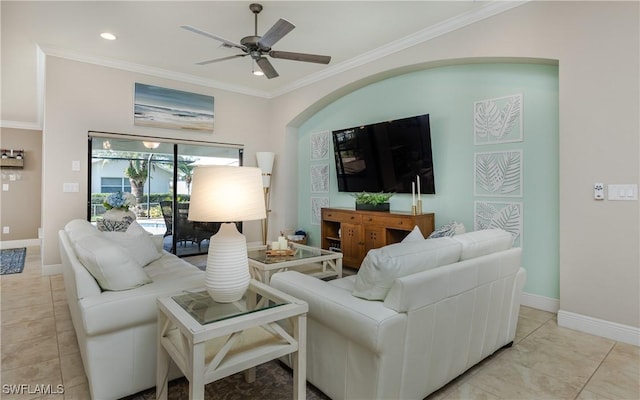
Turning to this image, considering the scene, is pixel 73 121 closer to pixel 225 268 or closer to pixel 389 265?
pixel 225 268

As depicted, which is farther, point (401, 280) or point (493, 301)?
point (493, 301)

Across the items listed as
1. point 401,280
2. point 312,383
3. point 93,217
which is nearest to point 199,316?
point 312,383

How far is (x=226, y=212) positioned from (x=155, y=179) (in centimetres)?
417

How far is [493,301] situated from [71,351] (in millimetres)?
2833

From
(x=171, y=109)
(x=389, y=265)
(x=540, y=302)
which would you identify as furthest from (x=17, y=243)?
(x=540, y=302)

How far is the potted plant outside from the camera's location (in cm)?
406

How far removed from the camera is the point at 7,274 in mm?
4348

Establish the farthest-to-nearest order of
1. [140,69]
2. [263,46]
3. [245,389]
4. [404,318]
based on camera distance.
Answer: [140,69] < [263,46] < [245,389] < [404,318]

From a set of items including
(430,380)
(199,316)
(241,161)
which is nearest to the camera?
(199,316)

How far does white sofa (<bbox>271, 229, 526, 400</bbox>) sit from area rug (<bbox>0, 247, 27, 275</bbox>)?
469cm

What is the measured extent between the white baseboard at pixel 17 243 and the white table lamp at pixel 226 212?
7.51m

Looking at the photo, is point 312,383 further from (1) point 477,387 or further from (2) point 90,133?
(2) point 90,133

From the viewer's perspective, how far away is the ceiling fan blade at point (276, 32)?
2511mm

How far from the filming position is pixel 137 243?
283 cm
